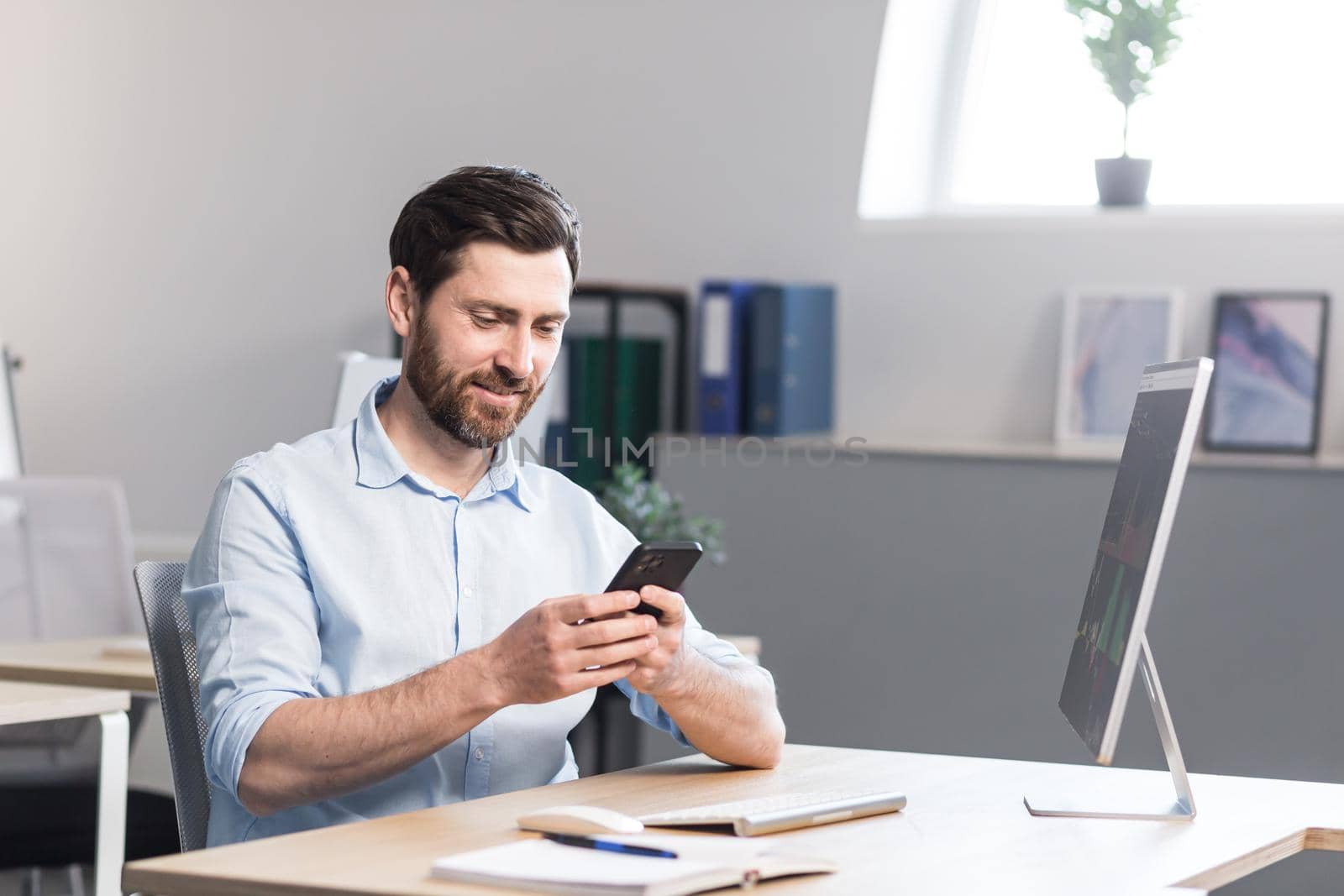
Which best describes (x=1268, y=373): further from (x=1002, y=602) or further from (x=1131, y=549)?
(x=1131, y=549)

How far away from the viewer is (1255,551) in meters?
3.09

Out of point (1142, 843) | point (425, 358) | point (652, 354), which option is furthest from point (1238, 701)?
point (425, 358)

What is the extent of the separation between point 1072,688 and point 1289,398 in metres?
1.83

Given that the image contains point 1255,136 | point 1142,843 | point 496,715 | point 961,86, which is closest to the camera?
point 1142,843

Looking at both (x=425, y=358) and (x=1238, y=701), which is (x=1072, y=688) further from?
(x=1238, y=701)

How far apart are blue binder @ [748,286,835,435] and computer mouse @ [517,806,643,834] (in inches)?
88.9

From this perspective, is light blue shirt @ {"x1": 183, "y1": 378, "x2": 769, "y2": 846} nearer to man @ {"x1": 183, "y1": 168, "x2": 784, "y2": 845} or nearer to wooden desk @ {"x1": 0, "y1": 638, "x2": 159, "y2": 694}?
man @ {"x1": 183, "y1": 168, "x2": 784, "y2": 845}

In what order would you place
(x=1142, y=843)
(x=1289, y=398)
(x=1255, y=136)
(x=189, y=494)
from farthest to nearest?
(x=189, y=494)
(x=1255, y=136)
(x=1289, y=398)
(x=1142, y=843)

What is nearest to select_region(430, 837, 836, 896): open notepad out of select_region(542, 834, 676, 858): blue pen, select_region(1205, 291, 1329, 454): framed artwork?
select_region(542, 834, 676, 858): blue pen

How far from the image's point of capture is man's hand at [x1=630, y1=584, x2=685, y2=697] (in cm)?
150

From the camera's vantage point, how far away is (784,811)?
1.44m

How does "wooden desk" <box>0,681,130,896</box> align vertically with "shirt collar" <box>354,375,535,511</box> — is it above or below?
below

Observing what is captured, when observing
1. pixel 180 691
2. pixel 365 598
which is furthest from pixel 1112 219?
pixel 180 691

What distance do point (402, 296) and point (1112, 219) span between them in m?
2.14
